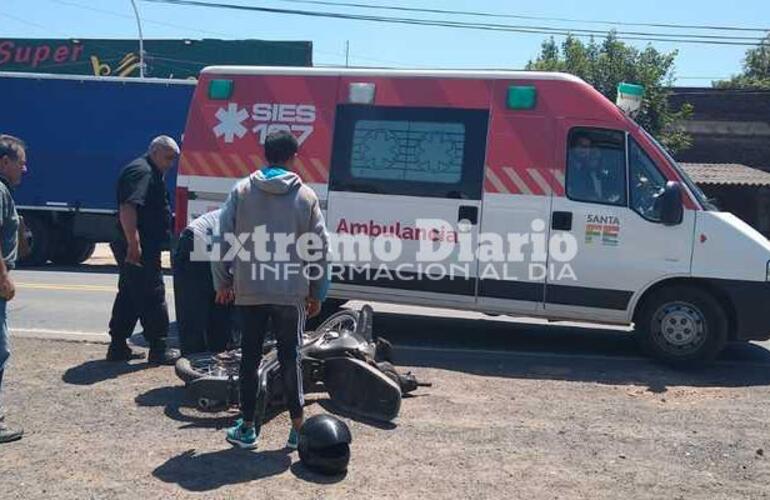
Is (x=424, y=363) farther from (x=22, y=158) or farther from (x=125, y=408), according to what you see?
(x=22, y=158)

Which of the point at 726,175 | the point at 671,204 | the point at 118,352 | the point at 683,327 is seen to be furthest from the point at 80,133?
the point at 726,175

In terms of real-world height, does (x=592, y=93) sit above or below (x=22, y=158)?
above

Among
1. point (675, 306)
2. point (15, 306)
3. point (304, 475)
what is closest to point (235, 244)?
point (304, 475)

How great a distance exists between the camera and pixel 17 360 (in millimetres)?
7027

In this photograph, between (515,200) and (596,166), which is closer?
(596,166)

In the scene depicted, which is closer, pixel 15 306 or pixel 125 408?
pixel 125 408

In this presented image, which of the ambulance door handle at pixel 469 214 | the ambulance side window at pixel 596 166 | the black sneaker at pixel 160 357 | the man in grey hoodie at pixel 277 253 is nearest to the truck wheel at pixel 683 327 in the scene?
the ambulance side window at pixel 596 166

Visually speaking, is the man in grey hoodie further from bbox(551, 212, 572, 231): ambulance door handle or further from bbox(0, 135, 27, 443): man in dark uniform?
bbox(551, 212, 572, 231): ambulance door handle

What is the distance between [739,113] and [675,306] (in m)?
21.6

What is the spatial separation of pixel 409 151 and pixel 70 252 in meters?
10.5

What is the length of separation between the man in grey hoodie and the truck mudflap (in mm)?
832

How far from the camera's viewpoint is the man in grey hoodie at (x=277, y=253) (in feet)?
15.4

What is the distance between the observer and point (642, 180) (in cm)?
765

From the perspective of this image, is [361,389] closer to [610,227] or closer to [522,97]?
[610,227]
